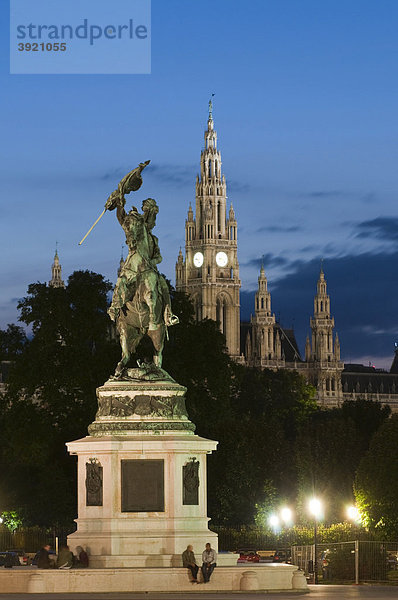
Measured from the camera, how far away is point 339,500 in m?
93.0

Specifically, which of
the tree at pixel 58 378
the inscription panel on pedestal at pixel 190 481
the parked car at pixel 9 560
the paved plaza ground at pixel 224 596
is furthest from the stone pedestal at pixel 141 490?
the tree at pixel 58 378

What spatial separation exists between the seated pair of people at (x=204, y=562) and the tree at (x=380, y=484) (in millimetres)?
30303

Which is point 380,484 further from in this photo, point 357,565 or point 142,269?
point 142,269

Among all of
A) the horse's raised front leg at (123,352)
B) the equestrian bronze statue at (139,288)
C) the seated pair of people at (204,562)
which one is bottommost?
the seated pair of people at (204,562)

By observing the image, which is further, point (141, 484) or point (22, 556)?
point (22, 556)

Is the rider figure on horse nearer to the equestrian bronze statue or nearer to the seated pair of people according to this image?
the equestrian bronze statue

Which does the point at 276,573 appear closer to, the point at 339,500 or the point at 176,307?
the point at 176,307

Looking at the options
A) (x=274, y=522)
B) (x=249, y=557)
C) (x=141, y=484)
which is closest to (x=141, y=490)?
(x=141, y=484)

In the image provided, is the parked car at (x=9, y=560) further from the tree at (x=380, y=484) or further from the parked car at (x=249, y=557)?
the tree at (x=380, y=484)

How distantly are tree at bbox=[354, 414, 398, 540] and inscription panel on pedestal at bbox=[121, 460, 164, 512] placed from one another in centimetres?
2961

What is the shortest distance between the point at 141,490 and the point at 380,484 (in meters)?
37.9

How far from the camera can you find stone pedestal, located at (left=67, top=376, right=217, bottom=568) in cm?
3938

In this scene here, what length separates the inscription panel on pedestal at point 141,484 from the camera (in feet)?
130

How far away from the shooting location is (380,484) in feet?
250
